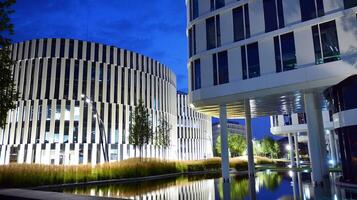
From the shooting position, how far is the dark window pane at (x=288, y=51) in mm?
18016

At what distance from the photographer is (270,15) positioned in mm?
19469

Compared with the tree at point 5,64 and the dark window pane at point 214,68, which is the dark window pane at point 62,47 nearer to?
the dark window pane at point 214,68

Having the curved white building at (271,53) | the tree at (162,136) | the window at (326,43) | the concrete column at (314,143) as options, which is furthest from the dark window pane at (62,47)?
the window at (326,43)

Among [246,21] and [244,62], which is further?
[246,21]

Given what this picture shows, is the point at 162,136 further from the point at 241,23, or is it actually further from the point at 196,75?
the point at 241,23

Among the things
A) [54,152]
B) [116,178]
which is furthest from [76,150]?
[116,178]

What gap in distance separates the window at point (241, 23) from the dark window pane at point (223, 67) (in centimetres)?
144

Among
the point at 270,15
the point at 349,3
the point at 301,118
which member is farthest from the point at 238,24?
the point at 301,118

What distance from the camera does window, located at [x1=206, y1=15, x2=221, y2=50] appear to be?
21.9m

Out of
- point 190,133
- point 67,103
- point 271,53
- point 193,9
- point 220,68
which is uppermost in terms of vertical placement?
point 193,9

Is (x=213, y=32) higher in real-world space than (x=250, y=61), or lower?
higher

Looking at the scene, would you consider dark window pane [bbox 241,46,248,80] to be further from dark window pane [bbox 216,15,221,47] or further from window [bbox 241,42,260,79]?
dark window pane [bbox 216,15,221,47]

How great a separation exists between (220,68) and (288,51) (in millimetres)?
5033

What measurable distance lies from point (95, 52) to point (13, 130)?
18.2 metres
